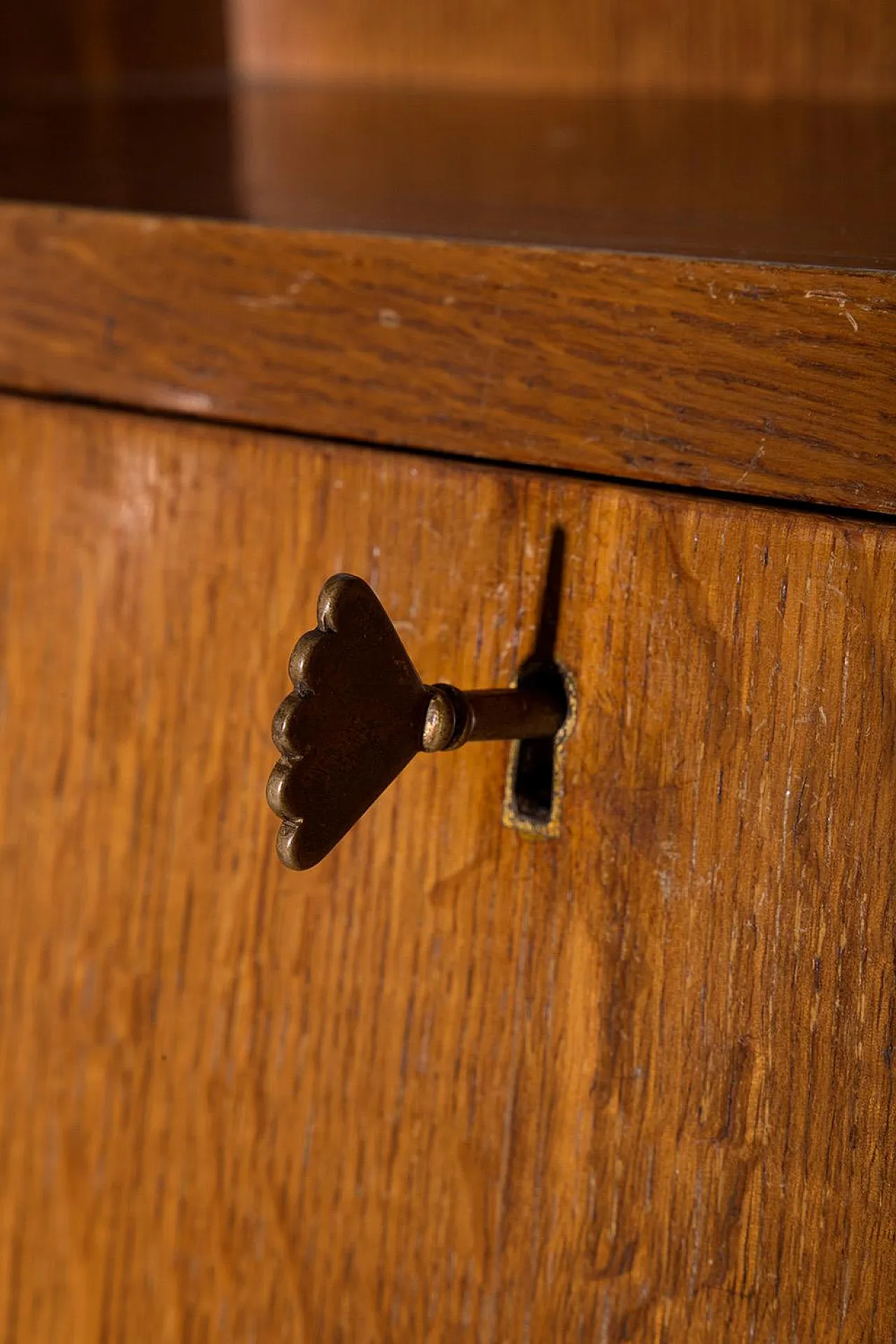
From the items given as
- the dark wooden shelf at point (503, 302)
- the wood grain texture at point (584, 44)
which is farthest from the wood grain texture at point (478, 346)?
the wood grain texture at point (584, 44)

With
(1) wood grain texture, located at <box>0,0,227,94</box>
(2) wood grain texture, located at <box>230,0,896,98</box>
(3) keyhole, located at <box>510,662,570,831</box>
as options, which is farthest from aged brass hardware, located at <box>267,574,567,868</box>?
(1) wood grain texture, located at <box>0,0,227,94</box>

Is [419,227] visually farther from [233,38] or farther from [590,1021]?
[233,38]

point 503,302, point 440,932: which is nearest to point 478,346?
point 503,302

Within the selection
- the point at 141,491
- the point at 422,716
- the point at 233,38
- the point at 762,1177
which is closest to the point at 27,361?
the point at 141,491

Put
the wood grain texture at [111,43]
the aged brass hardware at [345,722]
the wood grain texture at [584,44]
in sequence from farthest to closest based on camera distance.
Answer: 1. the wood grain texture at [111,43]
2. the wood grain texture at [584,44]
3. the aged brass hardware at [345,722]

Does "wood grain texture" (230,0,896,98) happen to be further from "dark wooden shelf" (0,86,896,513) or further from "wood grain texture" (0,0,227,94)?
"dark wooden shelf" (0,86,896,513)

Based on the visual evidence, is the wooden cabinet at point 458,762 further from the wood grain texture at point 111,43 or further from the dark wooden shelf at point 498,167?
the wood grain texture at point 111,43
